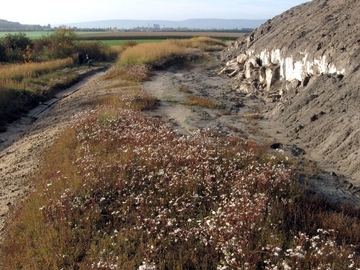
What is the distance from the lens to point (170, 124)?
14.2 metres

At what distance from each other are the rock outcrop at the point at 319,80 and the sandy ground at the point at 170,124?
735mm

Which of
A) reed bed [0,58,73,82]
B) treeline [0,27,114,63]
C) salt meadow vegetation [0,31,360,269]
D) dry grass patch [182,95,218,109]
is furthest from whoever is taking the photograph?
treeline [0,27,114,63]

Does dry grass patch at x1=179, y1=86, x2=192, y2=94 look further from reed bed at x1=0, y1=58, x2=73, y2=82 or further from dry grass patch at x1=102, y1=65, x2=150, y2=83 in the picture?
reed bed at x1=0, y1=58, x2=73, y2=82

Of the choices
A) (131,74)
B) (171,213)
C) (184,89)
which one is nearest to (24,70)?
(131,74)

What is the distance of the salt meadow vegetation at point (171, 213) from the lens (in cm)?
569

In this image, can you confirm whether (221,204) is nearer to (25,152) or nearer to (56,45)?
(25,152)

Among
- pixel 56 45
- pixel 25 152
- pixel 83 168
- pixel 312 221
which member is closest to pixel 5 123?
pixel 25 152

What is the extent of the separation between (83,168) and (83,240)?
114 inches

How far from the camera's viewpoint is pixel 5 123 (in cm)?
1689

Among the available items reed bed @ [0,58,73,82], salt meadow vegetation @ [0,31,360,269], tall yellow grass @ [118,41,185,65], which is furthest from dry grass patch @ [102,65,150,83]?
salt meadow vegetation @ [0,31,360,269]

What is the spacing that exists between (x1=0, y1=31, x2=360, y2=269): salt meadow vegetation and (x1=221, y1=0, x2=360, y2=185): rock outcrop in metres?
2.05

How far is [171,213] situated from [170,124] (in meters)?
7.36


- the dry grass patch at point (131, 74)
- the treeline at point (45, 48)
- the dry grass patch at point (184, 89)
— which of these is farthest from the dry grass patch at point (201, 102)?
the treeline at point (45, 48)

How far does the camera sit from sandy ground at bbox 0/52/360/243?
950cm
